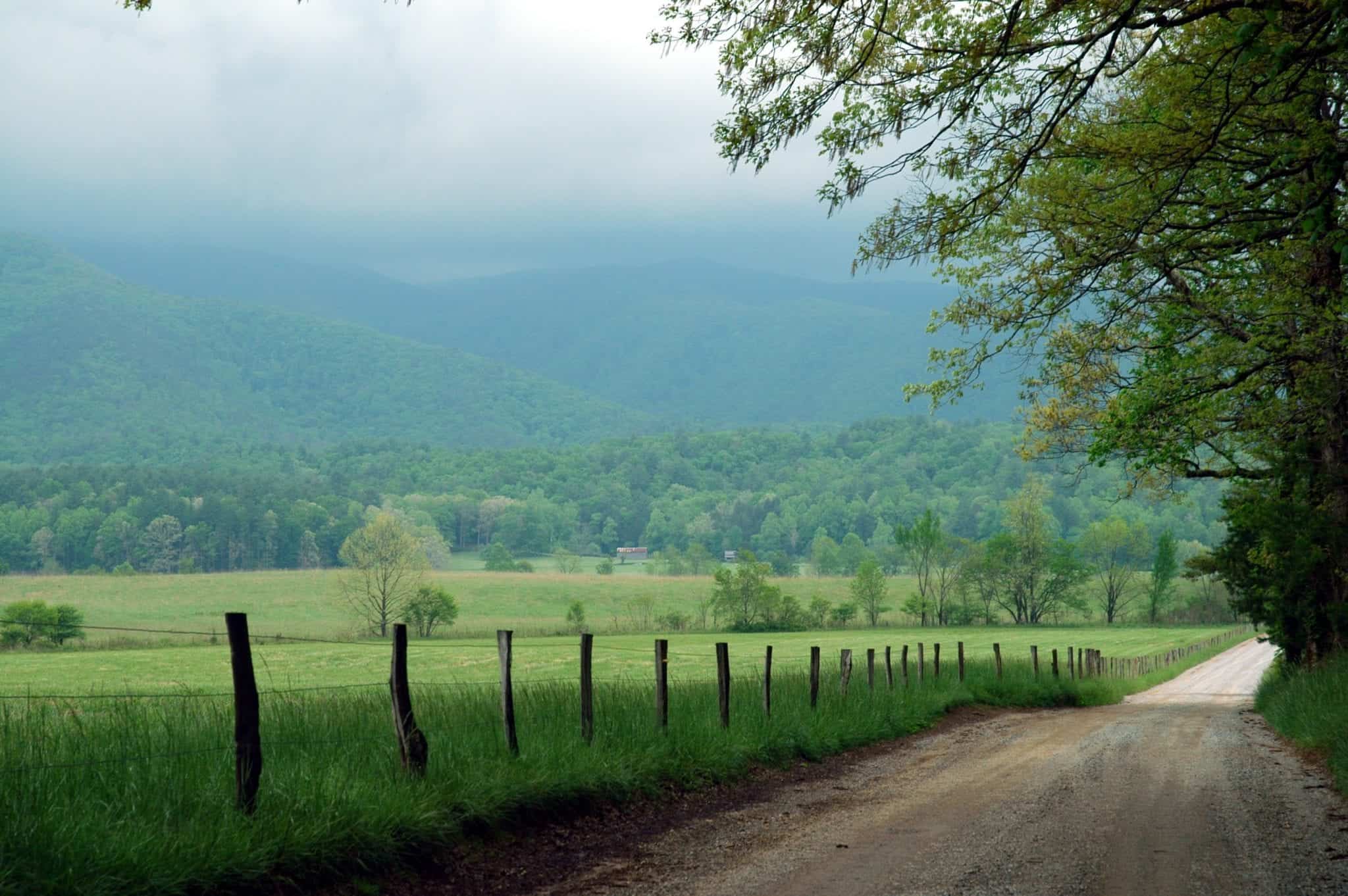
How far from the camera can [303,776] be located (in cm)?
778

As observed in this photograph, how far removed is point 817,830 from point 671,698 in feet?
19.7

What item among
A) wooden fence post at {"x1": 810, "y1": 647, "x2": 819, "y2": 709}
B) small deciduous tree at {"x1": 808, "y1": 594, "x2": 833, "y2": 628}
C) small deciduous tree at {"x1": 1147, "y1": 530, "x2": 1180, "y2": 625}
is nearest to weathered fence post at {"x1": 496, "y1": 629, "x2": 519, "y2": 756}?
wooden fence post at {"x1": 810, "y1": 647, "x2": 819, "y2": 709}

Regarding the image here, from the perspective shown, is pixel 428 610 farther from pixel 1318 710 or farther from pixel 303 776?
pixel 303 776

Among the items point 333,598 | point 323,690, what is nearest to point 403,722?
point 323,690

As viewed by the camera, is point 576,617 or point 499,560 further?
point 499,560

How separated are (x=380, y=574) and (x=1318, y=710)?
84.2 m

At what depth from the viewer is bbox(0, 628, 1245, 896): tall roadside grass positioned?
6.11 metres

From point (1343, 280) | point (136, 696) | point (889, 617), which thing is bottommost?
point (889, 617)

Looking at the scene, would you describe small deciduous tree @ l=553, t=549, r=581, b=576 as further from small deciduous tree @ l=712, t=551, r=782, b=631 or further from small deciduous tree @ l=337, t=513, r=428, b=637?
small deciduous tree @ l=337, t=513, r=428, b=637

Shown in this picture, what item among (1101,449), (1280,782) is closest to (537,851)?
(1280,782)

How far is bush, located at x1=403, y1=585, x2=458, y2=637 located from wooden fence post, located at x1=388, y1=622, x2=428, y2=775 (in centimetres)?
7944

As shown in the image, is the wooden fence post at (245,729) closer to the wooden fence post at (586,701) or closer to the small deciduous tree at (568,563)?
the wooden fence post at (586,701)

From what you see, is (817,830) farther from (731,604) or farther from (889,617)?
(889,617)

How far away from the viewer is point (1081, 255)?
12.5m
